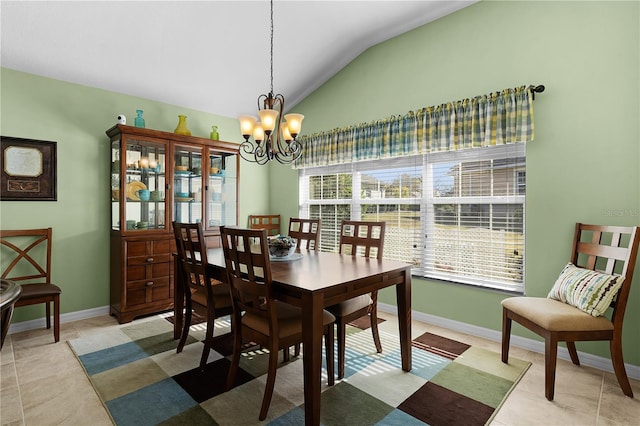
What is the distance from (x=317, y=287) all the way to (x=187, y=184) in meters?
2.77

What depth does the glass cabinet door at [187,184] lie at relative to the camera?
12.8 ft

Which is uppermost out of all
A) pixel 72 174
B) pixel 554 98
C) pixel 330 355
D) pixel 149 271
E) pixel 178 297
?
pixel 554 98

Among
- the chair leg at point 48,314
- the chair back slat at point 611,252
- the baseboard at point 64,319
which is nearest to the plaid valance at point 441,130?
the chair back slat at point 611,252

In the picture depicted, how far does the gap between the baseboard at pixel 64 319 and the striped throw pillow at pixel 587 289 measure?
13.9ft

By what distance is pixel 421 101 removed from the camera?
347 centimetres

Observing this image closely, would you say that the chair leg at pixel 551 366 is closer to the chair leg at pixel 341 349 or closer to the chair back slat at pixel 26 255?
the chair leg at pixel 341 349

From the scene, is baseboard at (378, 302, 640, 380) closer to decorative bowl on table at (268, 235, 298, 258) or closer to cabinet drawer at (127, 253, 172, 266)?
decorative bowl on table at (268, 235, 298, 258)

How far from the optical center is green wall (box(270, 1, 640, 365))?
2420 mm

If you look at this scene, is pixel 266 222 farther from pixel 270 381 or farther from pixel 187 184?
pixel 270 381

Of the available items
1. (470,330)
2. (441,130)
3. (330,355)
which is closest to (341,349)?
(330,355)

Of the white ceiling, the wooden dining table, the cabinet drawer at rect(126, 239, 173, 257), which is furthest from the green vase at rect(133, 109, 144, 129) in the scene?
the wooden dining table

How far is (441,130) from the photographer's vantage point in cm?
322

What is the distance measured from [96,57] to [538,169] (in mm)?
4076

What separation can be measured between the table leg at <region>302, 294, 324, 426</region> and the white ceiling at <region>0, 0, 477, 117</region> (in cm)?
271
